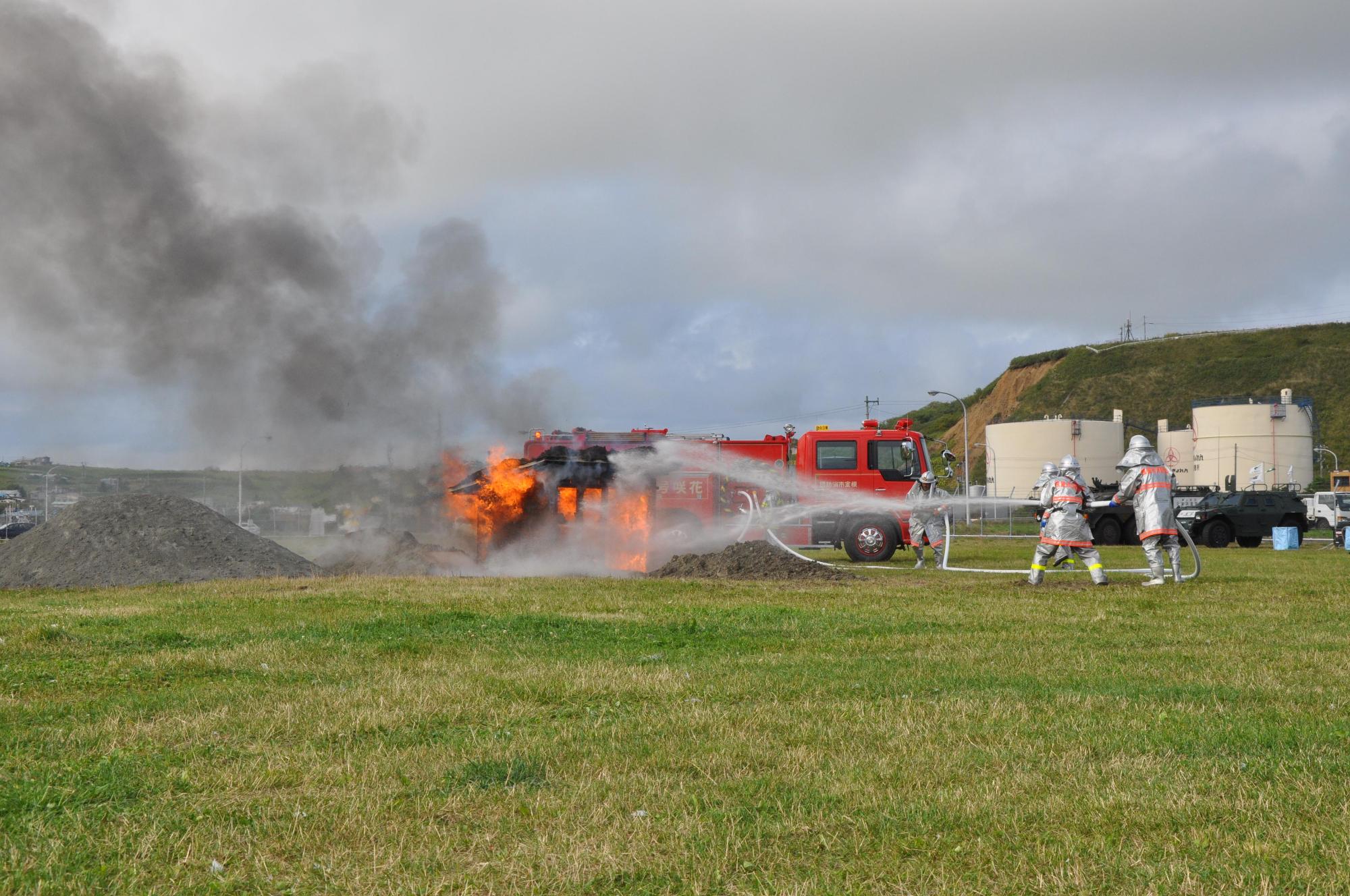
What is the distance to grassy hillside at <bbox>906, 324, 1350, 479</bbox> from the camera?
93.4 metres

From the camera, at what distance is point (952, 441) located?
10631cm

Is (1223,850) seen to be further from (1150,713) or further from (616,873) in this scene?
(1150,713)

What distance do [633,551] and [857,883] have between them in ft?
55.6

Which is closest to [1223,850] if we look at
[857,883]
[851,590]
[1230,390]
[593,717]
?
[857,883]

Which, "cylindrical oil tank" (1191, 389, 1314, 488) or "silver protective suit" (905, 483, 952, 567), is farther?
"cylindrical oil tank" (1191, 389, 1314, 488)

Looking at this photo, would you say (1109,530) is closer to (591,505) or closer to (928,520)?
(928,520)

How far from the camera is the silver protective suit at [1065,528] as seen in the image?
621 inches

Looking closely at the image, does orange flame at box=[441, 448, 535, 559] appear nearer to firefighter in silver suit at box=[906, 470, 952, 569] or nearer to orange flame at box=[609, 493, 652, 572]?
orange flame at box=[609, 493, 652, 572]

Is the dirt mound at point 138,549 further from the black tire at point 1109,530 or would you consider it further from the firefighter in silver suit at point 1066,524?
the black tire at point 1109,530

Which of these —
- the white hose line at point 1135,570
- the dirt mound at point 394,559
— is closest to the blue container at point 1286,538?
the white hose line at point 1135,570

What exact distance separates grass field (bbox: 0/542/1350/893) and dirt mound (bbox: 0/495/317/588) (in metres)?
8.62

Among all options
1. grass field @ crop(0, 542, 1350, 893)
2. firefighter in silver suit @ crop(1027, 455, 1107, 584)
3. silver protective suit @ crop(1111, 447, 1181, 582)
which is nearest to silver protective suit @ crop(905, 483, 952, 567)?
firefighter in silver suit @ crop(1027, 455, 1107, 584)

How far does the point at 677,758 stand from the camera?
5270 mm

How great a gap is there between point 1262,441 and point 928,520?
63063mm
